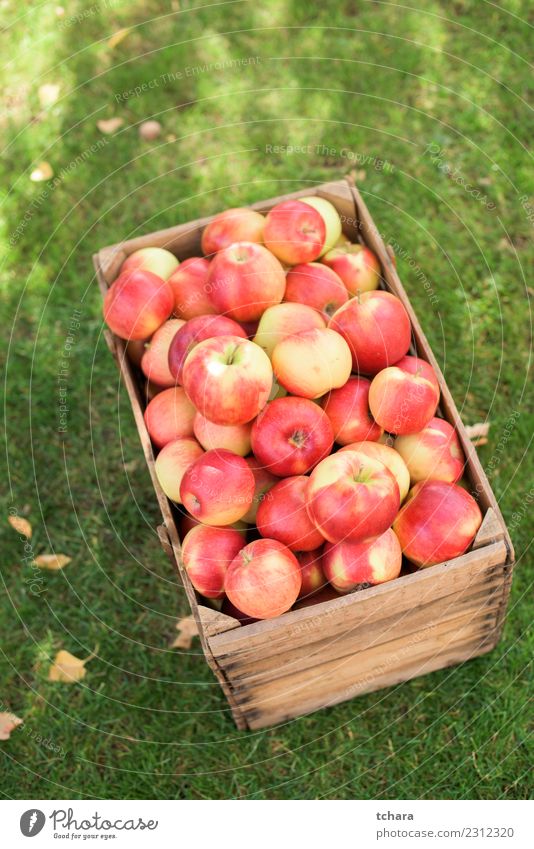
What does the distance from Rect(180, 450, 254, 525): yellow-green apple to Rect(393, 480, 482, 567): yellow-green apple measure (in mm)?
524

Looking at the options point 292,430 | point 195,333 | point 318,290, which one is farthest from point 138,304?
point 292,430

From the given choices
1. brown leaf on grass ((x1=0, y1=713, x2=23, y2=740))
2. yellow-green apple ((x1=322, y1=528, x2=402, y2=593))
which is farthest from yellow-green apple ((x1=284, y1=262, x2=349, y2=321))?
brown leaf on grass ((x1=0, y1=713, x2=23, y2=740))

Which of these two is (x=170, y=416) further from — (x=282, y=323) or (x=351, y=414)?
(x=351, y=414)

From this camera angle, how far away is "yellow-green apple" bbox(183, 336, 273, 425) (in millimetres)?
2432

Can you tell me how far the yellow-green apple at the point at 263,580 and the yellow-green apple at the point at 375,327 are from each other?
2.45ft

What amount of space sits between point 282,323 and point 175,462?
0.61 metres

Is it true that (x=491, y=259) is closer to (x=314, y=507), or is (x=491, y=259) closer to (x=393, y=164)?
(x=393, y=164)

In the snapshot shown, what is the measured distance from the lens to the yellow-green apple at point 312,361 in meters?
2.53

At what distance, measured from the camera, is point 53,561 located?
142 inches

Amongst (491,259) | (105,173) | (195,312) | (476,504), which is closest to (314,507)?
(476,504)

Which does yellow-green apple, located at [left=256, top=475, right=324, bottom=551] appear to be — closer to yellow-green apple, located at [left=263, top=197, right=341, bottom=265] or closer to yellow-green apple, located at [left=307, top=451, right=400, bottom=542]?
yellow-green apple, located at [left=307, top=451, right=400, bottom=542]

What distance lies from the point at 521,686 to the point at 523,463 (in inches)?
38.8

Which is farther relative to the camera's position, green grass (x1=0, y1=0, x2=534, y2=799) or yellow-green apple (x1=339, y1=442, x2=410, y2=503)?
green grass (x1=0, y1=0, x2=534, y2=799)

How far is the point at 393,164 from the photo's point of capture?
438 centimetres
